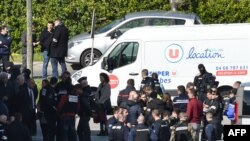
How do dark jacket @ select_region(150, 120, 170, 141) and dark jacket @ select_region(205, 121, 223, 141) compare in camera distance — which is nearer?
dark jacket @ select_region(150, 120, 170, 141)

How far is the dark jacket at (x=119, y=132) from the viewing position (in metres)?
19.2

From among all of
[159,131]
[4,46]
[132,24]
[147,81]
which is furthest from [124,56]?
[159,131]

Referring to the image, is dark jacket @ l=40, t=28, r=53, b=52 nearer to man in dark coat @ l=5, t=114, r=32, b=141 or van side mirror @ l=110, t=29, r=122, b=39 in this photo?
van side mirror @ l=110, t=29, r=122, b=39

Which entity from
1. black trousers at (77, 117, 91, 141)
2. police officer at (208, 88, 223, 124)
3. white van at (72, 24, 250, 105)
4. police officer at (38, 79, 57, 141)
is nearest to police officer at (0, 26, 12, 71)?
white van at (72, 24, 250, 105)

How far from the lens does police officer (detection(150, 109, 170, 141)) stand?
1952 centimetres

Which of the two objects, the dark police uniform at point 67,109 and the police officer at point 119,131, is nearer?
the police officer at point 119,131

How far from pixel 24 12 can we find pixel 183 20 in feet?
22.3

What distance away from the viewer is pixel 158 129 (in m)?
19.6

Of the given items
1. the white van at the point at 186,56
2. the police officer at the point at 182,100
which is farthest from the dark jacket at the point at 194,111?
Answer: the white van at the point at 186,56

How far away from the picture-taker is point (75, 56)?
32688mm

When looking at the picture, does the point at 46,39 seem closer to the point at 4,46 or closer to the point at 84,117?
the point at 4,46

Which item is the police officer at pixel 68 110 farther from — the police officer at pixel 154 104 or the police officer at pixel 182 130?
the police officer at pixel 182 130

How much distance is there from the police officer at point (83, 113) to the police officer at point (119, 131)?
2373mm

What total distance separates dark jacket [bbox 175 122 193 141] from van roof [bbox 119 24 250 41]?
22.1 ft
